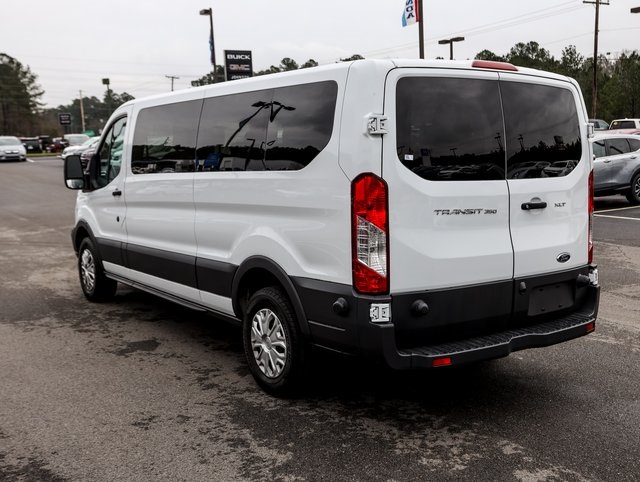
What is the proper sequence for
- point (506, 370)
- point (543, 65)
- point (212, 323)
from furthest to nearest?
point (543, 65), point (212, 323), point (506, 370)

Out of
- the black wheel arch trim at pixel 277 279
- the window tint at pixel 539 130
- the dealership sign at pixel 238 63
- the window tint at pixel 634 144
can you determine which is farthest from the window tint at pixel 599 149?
the dealership sign at pixel 238 63

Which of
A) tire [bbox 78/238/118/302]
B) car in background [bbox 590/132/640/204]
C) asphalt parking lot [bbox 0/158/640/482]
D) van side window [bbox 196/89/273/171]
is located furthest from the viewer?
car in background [bbox 590/132/640/204]

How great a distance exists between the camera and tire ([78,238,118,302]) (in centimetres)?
699

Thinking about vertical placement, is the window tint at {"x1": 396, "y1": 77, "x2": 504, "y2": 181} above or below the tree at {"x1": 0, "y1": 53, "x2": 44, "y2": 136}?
below

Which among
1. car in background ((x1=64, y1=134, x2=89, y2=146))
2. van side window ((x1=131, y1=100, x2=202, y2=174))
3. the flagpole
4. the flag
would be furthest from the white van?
car in background ((x1=64, y1=134, x2=89, y2=146))

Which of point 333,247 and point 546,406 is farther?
point 546,406

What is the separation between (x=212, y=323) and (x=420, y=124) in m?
3.47

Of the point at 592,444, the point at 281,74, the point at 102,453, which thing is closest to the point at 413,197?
the point at 281,74

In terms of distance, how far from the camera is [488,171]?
12.6ft

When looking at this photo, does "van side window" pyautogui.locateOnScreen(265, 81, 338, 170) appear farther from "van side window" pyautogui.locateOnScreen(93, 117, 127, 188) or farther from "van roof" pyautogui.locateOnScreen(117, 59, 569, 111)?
"van side window" pyautogui.locateOnScreen(93, 117, 127, 188)

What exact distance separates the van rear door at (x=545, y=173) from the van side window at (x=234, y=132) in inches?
61.1

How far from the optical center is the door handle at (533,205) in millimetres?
3971

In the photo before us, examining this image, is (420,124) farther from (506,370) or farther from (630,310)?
(630,310)

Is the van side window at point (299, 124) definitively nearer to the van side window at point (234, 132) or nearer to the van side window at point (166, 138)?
the van side window at point (234, 132)
